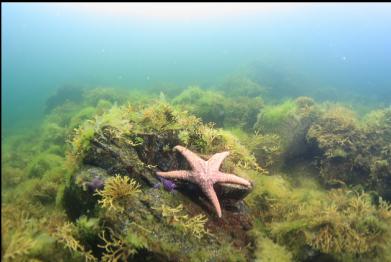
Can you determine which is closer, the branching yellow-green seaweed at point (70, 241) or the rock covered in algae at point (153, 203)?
the branching yellow-green seaweed at point (70, 241)

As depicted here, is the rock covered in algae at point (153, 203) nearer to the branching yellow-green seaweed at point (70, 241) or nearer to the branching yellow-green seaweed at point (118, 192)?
the branching yellow-green seaweed at point (118, 192)

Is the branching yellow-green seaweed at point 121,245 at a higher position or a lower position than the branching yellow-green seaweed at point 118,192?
lower

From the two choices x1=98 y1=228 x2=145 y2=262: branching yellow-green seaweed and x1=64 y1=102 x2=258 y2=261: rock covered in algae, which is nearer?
x1=98 y1=228 x2=145 y2=262: branching yellow-green seaweed

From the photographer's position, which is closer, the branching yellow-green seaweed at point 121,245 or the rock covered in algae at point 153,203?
the branching yellow-green seaweed at point 121,245

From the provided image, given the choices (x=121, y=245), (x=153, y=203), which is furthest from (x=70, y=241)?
(x=153, y=203)

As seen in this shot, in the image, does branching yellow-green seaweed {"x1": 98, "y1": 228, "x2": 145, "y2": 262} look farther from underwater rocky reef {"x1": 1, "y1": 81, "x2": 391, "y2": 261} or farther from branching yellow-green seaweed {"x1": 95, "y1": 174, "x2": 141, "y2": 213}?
branching yellow-green seaweed {"x1": 95, "y1": 174, "x2": 141, "y2": 213}

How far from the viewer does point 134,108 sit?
6.38 metres

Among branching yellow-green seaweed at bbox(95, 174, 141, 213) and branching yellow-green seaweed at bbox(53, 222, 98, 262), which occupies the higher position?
branching yellow-green seaweed at bbox(95, 174, 141, 213)

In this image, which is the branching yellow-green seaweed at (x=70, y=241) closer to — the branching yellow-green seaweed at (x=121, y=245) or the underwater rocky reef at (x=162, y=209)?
the underwater rocky reef at (x=162, y=209)

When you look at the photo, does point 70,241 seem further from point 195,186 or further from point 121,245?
point 195,186

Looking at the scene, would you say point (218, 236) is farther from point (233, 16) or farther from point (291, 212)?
point (233, 16)

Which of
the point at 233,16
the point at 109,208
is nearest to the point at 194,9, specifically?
the point at 233,16

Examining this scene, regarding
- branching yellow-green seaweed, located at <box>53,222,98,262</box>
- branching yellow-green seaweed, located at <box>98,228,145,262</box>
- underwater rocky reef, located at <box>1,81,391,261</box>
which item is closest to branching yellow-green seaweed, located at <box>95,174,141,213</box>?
underwater rocky reef, located at <box>1,81,391,261</box>

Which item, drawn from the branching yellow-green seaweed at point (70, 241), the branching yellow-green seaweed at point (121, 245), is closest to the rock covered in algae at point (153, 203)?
the branching yellow-green seaweed at point (121, 245)
